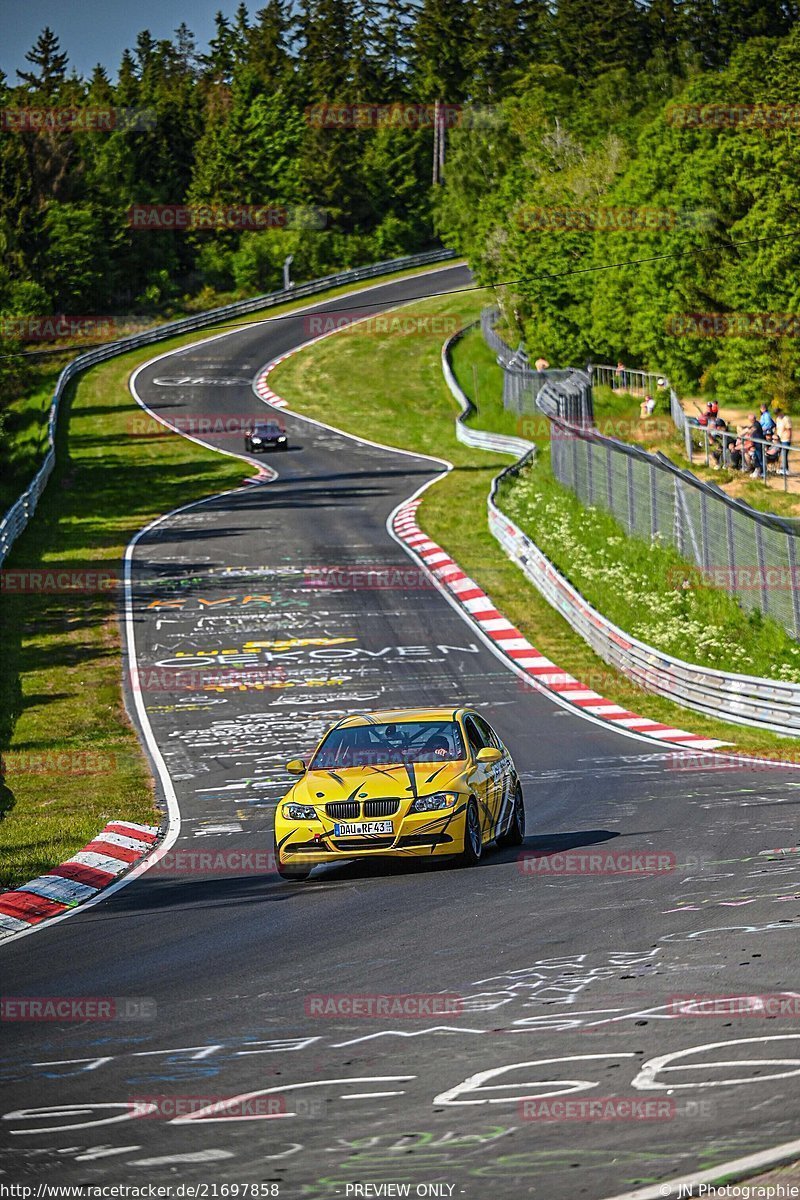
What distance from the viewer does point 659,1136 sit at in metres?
6.06

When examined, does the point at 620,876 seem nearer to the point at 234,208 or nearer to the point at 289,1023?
the point at 289,1023

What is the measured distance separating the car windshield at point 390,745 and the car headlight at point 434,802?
663mm

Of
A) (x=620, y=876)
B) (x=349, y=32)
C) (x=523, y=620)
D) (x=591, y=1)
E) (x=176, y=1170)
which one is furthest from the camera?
(x=349, y=32)

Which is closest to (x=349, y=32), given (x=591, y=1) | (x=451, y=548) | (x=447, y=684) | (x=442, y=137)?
(x=442, y=137)

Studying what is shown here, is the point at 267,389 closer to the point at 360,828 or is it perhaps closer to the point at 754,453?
the point at 754,453

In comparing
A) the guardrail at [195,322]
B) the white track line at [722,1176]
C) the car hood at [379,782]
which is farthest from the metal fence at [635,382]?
the white track line at [722,1176]

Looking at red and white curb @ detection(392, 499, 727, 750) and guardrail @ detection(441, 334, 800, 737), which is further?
red and white curb @ detection(392, 499, 727, 750)

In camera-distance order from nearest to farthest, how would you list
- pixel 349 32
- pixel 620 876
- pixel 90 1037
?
1. pixel 90 1037
2. pixel 620 876
3. pixel 349 32

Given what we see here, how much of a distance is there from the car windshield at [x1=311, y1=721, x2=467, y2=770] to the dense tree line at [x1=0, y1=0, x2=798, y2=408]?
32.2 meters

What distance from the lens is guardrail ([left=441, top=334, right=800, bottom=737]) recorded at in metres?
23.3

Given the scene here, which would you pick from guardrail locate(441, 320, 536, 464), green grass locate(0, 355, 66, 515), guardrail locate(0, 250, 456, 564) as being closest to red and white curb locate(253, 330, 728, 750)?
guardrail locate(441, 320, 536, 464)

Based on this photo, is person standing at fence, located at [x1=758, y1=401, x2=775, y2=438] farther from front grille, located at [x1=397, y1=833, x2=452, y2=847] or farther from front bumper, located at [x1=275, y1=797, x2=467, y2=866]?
front grille, located at [x1=397, y1=833, x2=452, y2=847]

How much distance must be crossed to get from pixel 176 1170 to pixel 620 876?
278 inches

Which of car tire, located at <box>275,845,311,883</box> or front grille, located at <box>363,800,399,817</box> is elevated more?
front grille, located at <box>363,800,399,817</box>
